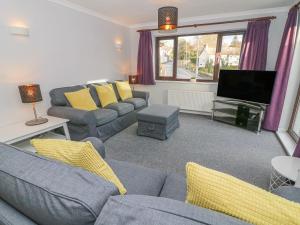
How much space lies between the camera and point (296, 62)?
2957 millimetres

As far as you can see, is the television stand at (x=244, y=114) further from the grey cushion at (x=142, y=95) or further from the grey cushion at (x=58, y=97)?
the grey cushion at (x=58, y=97)

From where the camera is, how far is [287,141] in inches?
114

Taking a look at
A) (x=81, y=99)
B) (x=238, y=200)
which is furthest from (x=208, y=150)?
(x=81, y=99)

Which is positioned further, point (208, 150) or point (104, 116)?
point (104, 116)

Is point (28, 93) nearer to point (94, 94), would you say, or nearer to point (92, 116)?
point (92, 116)

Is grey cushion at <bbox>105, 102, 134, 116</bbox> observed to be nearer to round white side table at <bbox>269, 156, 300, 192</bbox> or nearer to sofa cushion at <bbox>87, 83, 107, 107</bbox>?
sofa cushion at <bbox>87, 83, 107, 107</bbox>

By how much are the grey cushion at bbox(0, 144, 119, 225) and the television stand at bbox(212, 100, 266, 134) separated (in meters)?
3.39

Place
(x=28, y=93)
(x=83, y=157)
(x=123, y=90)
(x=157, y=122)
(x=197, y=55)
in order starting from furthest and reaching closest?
(x=197, y=55) < (x=123, y=90) < (x=157, y=122) < (x=28, y=93) < (x=83, y=157)

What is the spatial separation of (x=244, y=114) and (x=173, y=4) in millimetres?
2495

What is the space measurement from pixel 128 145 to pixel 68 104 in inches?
49.4

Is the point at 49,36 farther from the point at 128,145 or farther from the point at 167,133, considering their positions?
the point at 167,133

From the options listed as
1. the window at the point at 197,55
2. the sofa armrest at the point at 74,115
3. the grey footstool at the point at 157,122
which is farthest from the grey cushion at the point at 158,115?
the window at the point at 197,55

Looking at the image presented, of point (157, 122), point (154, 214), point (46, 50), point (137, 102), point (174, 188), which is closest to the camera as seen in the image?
point (154, 214)

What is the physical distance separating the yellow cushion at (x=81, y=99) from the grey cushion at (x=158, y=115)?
0.91m
